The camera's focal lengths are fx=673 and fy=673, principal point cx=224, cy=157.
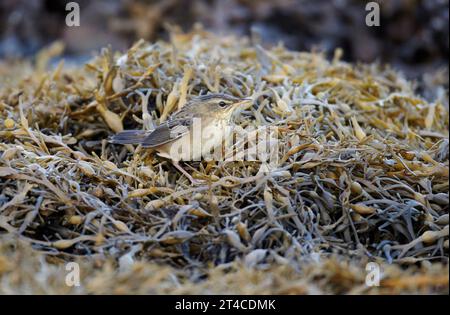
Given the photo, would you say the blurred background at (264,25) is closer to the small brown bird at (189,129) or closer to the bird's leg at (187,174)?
the small brown bird at (189,129)

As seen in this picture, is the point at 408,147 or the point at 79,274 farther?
the point at 408,147

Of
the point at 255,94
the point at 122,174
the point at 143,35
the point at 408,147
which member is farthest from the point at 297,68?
the point at 143,35

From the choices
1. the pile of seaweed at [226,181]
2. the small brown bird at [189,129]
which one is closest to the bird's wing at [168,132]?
the small brown bird at [189,129]

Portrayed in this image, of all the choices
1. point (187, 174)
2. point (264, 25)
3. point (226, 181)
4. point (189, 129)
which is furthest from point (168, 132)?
point (264, 25)

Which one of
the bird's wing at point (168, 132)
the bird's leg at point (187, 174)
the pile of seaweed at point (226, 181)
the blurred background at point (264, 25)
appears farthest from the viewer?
the blurred background at point (264, 25)
